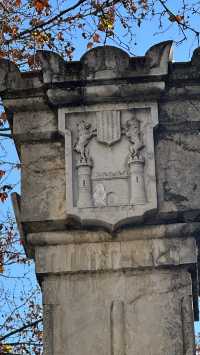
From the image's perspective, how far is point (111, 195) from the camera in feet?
21.9

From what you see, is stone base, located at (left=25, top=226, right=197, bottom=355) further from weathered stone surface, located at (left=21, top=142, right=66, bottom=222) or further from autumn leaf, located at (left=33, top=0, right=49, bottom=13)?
autumn leaf, located at (left=33, top=0, right=49, bottom=13)

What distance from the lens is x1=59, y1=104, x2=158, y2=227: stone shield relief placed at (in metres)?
6.61

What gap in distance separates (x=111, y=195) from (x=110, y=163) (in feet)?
0.79

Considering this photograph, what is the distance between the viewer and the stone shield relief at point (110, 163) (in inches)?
260

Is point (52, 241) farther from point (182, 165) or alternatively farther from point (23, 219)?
point (182, 165)

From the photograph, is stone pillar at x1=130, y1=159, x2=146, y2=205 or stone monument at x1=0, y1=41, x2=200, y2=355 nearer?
stone monument at x1=0, y1=41, x2=200, y2=355

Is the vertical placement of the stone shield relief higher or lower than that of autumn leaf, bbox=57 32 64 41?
lower

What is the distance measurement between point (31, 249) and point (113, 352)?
3.05 feet

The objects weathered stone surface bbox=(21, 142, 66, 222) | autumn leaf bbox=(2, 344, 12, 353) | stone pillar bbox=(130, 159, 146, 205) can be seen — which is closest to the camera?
stone pillar bbox=(130, 159, 146, 205)

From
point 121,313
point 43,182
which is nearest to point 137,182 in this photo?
point 43,182

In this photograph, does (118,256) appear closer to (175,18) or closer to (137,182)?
(137,182)

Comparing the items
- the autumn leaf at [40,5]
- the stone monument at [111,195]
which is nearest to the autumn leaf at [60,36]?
the autumn leaf at [40,5]

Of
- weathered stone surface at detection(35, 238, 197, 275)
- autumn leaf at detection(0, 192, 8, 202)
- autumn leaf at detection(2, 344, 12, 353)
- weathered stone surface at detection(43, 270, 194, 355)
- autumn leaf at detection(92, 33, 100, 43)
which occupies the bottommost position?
weathered stone surface at detection(43, 270, 194, 355)

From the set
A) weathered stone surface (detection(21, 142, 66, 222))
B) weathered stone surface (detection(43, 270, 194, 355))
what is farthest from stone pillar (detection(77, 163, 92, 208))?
weathered stone surface (detection(43, 270, 194, 355))
